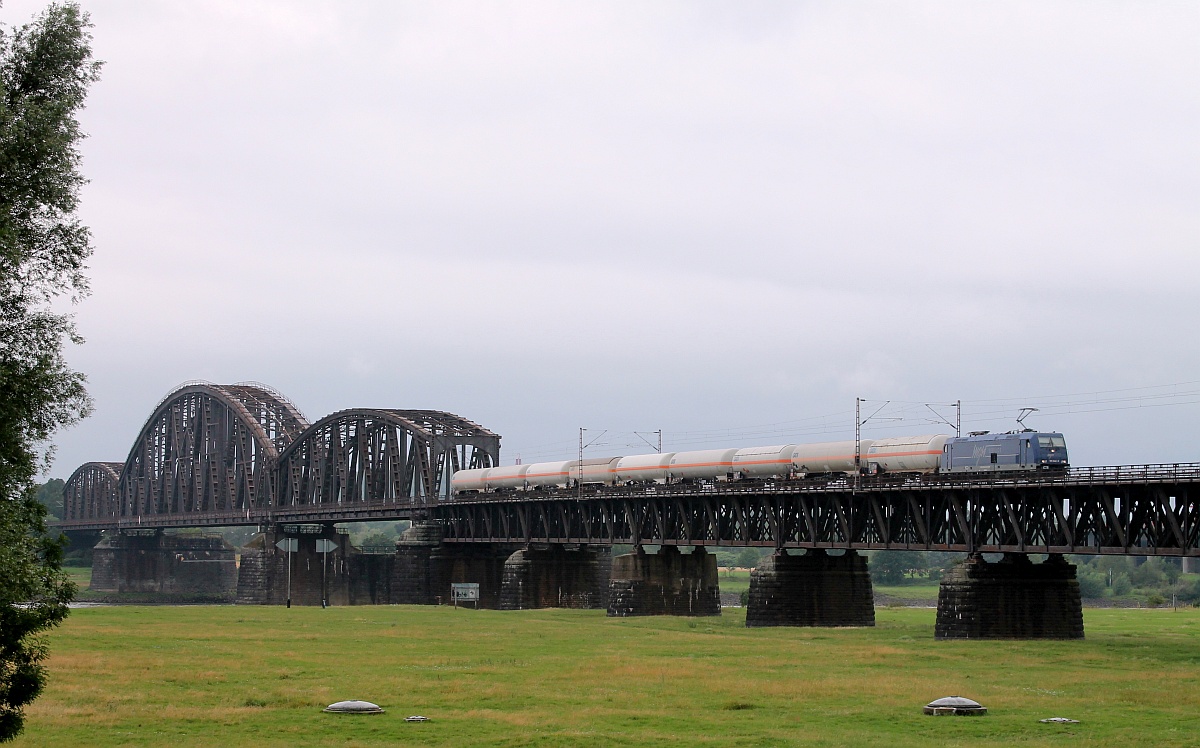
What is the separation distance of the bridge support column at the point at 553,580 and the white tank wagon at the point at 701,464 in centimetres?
2253

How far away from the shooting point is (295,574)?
7298 inches

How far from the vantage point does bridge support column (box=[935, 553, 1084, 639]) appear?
81.8m

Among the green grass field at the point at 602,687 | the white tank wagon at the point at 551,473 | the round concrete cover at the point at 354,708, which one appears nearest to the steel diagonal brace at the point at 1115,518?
the green grass field at the point at 602,687

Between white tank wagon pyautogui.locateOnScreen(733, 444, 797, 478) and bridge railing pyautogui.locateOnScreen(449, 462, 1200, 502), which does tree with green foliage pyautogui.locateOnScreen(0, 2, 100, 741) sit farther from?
white tank wagon pyautogui.locateOnScreen(733, 444, 797, 478)

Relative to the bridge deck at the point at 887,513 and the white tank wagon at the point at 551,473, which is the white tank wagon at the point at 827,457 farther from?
the white tank wagon at the point at 551,473

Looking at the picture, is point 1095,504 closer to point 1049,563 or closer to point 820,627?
point 1049,563

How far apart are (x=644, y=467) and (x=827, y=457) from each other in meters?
26.3

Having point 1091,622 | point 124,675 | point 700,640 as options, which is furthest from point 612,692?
point 1091,622

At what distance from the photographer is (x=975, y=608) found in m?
82.0

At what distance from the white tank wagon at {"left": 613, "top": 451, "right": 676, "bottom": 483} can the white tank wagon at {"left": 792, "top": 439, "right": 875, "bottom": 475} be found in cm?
1817

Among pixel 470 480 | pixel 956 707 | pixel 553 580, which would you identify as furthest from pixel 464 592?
pixel 956 707

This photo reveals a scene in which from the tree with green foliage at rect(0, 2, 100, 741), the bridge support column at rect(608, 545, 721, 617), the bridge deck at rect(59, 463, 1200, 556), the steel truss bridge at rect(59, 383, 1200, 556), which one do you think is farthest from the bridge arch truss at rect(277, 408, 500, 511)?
the tree with green foliage at rect(0, 2, 100, 741)

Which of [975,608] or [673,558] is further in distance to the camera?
[673,558]

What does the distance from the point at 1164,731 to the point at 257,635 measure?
58.4 meters
